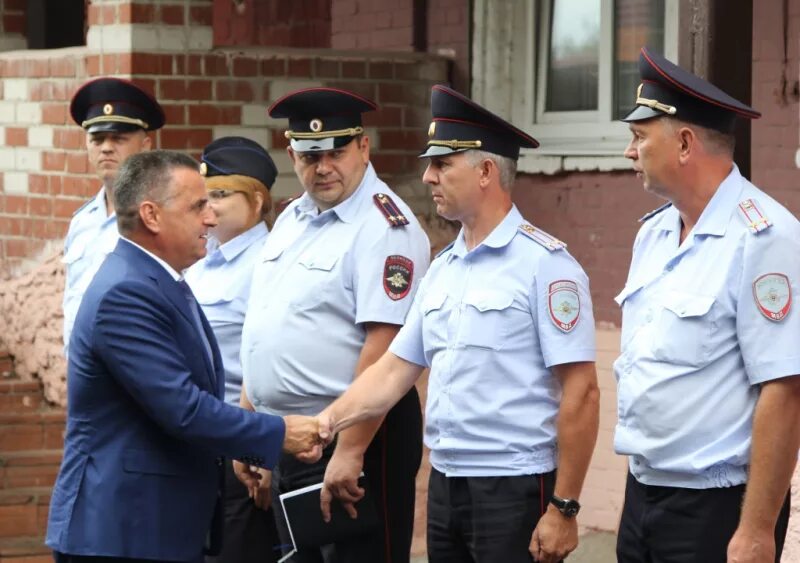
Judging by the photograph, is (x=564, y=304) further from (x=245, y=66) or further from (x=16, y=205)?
(x=16, y=205)

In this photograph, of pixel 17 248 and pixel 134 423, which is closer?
pixel 134 423

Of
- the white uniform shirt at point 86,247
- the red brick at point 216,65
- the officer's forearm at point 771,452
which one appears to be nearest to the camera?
the officer's forearm at point 771,452

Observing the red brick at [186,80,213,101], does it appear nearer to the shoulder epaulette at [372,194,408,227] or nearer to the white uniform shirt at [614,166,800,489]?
the shoulder epaulette at [372,194,408,227]

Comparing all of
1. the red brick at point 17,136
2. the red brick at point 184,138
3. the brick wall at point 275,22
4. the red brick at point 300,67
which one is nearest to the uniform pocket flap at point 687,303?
the red brick at point 184,138

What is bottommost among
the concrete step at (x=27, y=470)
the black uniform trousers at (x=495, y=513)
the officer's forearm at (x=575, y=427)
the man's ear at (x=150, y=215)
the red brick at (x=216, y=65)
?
the concrete step at (x=27, y=470)

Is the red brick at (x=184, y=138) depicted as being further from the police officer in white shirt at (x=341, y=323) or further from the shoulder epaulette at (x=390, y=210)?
the shoulder epaulette at (x=390, y=210)

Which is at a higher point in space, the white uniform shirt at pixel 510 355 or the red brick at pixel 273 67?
the red brick at pixel 273 67

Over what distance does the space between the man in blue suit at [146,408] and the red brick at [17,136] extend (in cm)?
352

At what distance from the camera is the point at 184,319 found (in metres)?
4.22

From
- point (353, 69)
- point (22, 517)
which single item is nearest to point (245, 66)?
point (353, 69)

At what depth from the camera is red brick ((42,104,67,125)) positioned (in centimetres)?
736

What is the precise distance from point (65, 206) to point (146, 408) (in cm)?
347

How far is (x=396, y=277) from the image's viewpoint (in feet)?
16.0

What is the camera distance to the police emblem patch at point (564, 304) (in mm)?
4223
